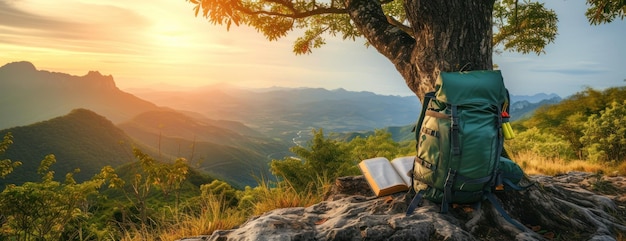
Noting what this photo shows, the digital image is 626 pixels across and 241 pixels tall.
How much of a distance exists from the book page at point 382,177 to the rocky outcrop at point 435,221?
115 mm

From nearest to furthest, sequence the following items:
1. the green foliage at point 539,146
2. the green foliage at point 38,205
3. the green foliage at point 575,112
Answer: the green foliage at point 38,205, the green foliage at point 539,146, the green foliage at point 575,112

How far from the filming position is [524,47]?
1217 cm

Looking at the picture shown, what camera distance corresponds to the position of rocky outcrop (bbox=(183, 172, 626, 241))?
3420 mm

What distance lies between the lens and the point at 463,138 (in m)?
3.52

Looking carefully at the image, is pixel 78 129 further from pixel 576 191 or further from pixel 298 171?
pixel 576 191

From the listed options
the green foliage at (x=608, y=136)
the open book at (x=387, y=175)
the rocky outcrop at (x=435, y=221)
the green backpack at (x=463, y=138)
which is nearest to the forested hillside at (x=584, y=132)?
the green foliage at (x=608, y=136)

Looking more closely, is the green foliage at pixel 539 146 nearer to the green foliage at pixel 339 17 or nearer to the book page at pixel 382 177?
the green foliage at pixel 339 17

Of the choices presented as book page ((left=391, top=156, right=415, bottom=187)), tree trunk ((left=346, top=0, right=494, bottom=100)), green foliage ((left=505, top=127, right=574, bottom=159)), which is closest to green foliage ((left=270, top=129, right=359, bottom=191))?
green foliage ((left=505, top=127, right=574, bottom=159))

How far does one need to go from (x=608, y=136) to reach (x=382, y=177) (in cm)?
1450

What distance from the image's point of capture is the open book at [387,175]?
439 cm

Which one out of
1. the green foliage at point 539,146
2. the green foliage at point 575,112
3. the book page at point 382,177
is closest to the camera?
the book page at point 382,177

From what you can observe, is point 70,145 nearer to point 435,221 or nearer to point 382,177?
point 382,177

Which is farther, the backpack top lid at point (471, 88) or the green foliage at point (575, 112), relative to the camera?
the green foliage at point (575, 112)

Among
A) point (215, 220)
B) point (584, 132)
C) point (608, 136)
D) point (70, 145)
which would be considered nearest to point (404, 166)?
point (215, 220)
